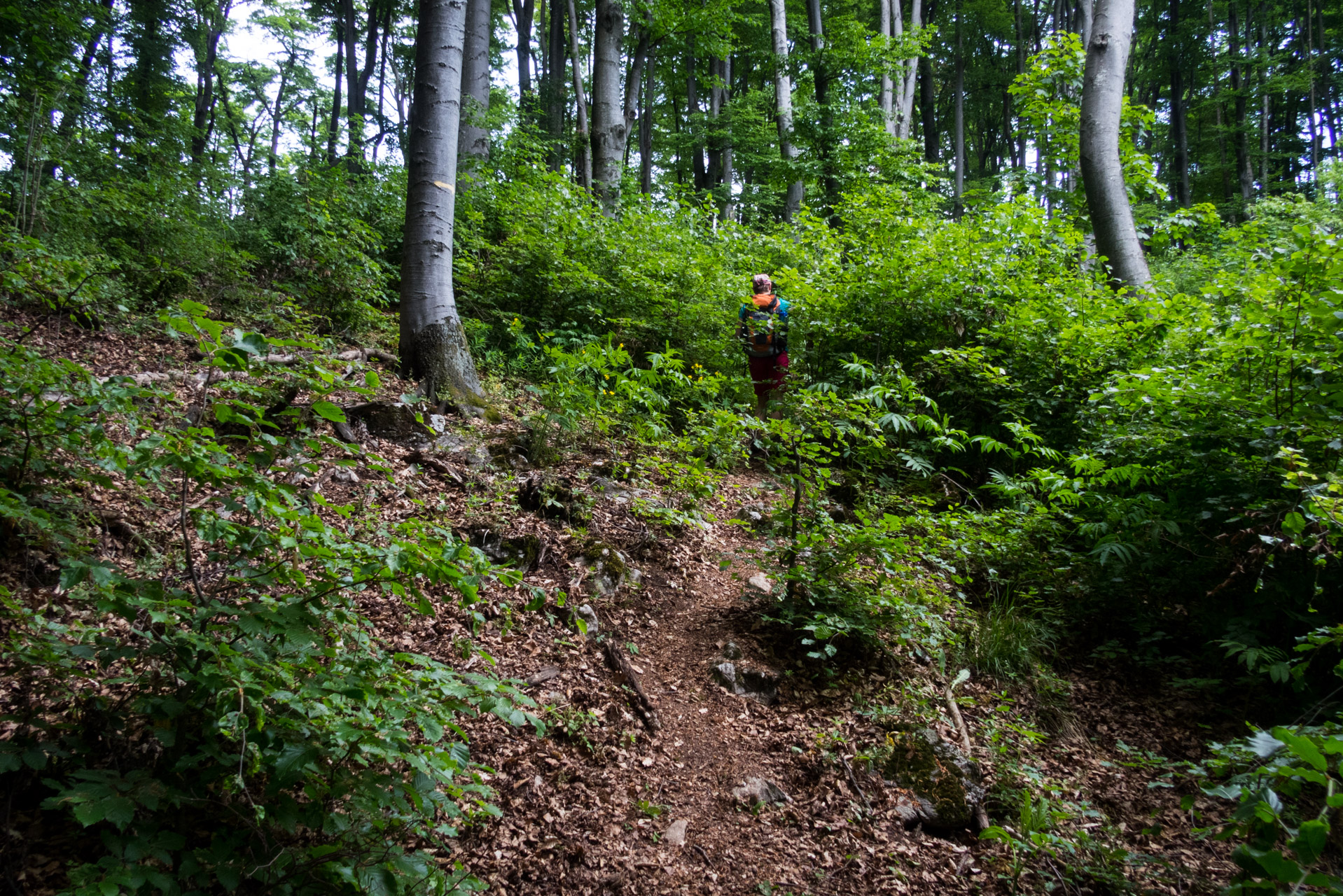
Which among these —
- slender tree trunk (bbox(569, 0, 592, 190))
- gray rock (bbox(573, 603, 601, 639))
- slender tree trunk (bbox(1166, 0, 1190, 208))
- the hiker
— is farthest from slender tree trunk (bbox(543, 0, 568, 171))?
slender tree trunk (bbox(1166, 0, 1190, 208))

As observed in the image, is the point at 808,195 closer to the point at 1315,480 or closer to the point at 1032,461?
the point at 1032,461

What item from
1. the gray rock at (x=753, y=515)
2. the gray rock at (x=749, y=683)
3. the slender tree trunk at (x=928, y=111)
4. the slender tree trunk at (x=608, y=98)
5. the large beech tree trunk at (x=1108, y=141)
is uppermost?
the slender tree trunk at (x=928, y=111)

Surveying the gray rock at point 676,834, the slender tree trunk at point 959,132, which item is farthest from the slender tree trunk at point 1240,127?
the gray rock at point 676,834

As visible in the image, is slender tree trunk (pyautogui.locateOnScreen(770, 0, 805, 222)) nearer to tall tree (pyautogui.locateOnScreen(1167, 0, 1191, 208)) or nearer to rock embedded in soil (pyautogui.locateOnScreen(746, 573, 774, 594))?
rock embedded in soil (pyautogui.locateOnScreen(746, 573, 774, 594))

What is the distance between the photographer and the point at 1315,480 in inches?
125

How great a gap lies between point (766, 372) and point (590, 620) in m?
4.34

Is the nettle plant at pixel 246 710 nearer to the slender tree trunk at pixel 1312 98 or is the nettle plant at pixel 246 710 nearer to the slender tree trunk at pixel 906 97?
the slender tree trunk at pixel 906 97

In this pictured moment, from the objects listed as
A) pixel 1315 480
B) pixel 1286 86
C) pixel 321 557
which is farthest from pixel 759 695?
pixel 1286 86

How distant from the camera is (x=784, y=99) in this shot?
14945 mm

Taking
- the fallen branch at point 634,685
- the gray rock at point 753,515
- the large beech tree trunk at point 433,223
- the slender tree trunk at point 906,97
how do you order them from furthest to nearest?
the slender tree trunk at point 906,97, the large beech tree trunk at point 433,223, the gray rock at point 753,515, the fallen branch at point 634,685

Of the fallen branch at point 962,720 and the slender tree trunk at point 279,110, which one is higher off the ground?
the slender tree trunk at point 279,110

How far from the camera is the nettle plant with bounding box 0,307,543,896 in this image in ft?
5.71

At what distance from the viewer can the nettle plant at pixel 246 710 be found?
174 centimetres

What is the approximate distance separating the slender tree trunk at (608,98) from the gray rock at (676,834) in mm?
10486
